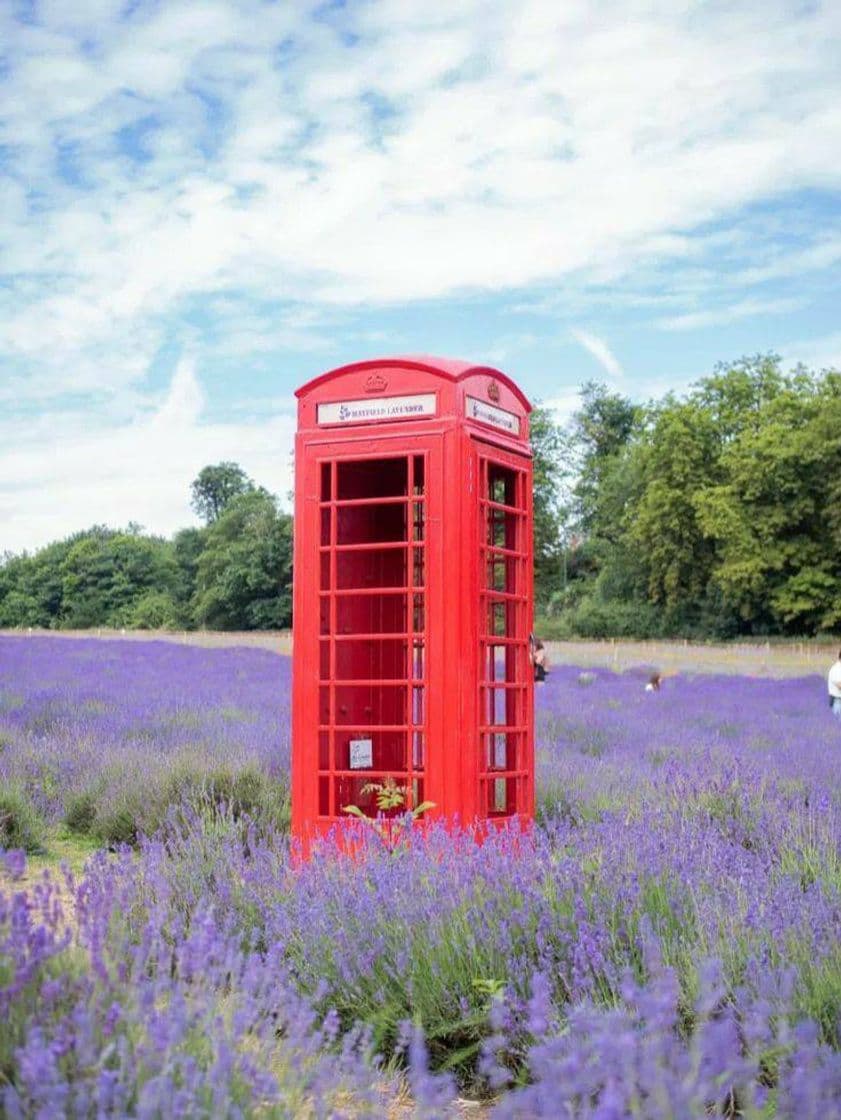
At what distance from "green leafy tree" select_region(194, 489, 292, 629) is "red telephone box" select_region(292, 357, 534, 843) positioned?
52.2 m

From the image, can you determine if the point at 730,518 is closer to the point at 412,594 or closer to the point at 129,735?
the point at 129,735

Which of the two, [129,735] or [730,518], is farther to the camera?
[730,518]

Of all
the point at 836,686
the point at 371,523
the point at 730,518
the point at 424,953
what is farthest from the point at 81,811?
the point at 730,518

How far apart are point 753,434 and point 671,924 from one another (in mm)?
48687

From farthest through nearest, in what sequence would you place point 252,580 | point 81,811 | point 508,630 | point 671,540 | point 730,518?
point 252,580
point 671,540
point 730,518
point 81,811
point 508,630

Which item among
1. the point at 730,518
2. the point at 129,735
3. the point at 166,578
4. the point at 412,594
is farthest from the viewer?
the point at 166,578

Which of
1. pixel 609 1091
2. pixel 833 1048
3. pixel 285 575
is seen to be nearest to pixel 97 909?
pixel 609 1091

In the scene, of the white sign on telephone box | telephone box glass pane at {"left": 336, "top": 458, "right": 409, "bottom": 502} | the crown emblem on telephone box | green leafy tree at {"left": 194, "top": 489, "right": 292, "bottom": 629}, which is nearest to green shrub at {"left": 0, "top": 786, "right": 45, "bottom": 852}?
the white sign on telephone box

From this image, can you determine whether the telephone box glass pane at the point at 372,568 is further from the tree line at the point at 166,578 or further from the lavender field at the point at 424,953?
the tree line at the point at 166,578

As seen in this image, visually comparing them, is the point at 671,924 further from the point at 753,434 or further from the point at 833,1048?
the point at 753,434

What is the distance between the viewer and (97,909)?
10.0ft

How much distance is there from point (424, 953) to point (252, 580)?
57.7m

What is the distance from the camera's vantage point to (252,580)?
200 ft

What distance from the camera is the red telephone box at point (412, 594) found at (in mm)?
5164
